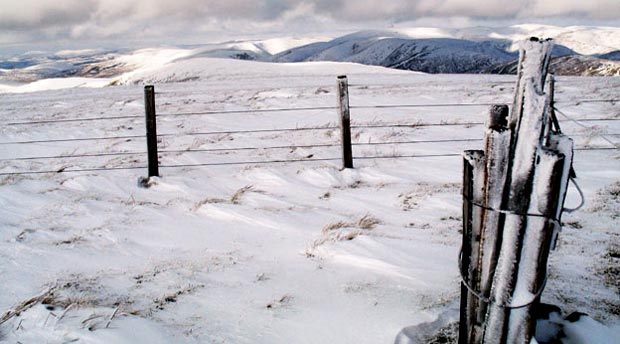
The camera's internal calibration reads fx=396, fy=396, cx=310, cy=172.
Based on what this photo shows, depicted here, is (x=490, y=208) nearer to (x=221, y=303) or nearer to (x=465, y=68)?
(x=221, y=303)

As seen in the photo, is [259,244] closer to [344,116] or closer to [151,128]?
[344,116]

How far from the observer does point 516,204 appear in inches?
74.4

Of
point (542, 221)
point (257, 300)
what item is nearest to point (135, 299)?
point (257, 300)

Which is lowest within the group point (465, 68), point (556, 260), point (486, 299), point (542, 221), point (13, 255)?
point (13, 255)

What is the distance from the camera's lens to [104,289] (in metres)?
3.45

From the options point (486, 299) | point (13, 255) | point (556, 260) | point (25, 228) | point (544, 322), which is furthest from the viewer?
point (25, 228)

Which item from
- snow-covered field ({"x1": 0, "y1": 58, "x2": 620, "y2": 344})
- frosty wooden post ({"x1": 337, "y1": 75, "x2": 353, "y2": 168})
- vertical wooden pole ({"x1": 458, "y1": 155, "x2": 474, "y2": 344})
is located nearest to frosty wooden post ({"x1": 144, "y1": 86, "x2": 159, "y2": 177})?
snow-covered field ({"x1": 0, "y1": 58, "x2": 620, "y2": 344})

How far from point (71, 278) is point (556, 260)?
14.7ft

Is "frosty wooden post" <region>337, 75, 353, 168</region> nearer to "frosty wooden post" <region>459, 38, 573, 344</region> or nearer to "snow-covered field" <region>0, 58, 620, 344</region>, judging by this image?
"snow-covered field" <region>0, 58, 620, 344</region>

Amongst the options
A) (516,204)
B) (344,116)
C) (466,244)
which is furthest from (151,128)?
(516,204)

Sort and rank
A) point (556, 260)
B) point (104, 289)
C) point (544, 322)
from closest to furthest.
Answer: point (544, 322) → point (104, 289) → point (556, 260)

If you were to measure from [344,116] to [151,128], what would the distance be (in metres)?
3.05

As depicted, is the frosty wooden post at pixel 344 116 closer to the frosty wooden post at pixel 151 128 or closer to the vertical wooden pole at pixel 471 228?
the frosty wooden post at pixel 151 128

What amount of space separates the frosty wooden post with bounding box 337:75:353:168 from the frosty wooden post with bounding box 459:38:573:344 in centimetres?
409
